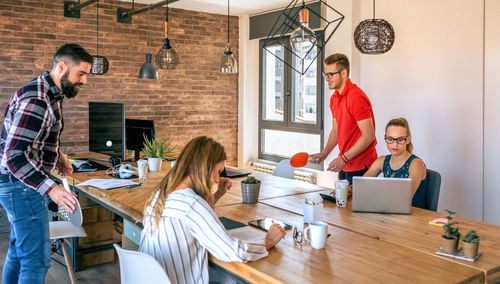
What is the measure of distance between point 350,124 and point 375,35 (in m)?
0.72

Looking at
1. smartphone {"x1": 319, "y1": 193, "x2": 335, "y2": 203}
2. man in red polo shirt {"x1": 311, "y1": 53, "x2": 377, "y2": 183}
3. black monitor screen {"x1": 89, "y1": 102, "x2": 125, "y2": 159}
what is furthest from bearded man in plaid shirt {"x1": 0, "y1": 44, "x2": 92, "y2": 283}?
man in red polo shirt {"x1": 311, "y1": 53, "x2": 377, "y2": 183}

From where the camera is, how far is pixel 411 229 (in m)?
2.37

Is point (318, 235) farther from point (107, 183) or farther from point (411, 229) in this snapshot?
point (107, 183)

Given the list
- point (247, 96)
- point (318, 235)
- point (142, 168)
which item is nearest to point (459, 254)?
point (318, 235)

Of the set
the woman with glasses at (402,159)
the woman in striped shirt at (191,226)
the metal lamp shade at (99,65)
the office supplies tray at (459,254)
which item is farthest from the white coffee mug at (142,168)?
the office supplies tray at (459,254)

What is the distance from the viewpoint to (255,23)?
694 cm

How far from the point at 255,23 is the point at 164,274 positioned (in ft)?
18.4

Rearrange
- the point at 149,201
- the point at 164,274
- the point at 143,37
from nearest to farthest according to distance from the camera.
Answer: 1. the point at 164,274
2. the point at 149,201
3. the point at 143,37

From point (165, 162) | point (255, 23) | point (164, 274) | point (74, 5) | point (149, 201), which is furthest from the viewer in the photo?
point (255, 23)

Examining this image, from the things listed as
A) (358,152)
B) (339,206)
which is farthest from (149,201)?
(358,152)

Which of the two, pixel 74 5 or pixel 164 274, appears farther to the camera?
pixel 74 5

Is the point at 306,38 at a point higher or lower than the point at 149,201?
higher

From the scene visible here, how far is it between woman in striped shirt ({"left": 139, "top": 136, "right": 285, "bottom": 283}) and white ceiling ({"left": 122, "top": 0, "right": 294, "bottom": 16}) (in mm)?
4465

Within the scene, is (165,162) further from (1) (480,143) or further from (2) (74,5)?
(1) (480,143)
